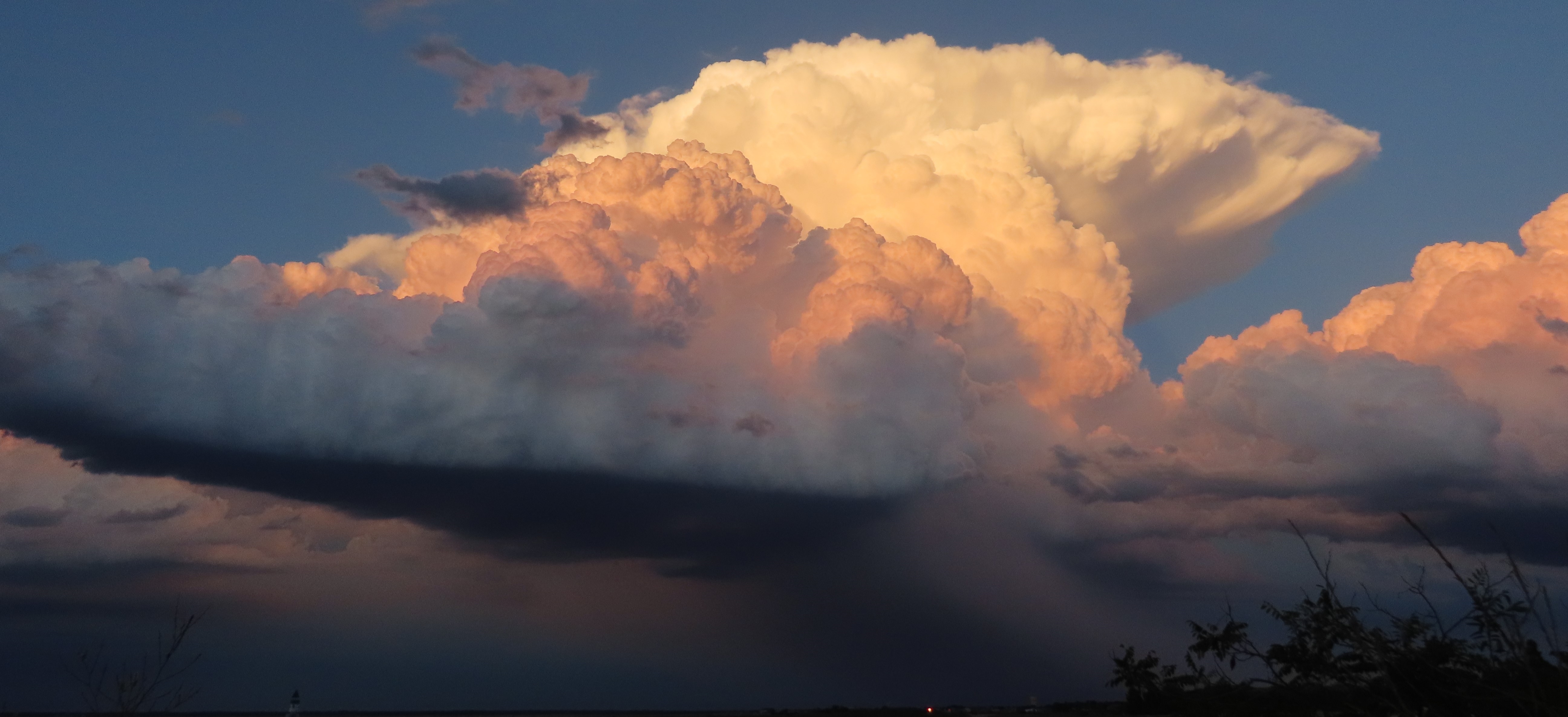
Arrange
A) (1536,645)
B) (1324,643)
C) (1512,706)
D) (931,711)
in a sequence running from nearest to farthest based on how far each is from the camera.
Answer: (1536,645) → (1324,643) → (1512,706) → (931,711)

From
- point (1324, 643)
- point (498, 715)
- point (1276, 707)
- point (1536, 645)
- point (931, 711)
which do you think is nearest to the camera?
point (1536, 645)

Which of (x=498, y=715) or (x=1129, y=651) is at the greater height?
(x=1129, y=651)

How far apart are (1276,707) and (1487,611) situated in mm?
9266

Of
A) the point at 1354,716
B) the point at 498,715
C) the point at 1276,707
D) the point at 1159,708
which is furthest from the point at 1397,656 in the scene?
the point at 498,715

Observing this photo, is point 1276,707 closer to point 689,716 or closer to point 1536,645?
point 1536,645

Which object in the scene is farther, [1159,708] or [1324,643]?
[1159,708]

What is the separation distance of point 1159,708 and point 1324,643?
157 metres

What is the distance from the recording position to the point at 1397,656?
15672mm

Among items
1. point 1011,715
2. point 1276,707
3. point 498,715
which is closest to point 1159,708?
point 1011,715

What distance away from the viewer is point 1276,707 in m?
21.2

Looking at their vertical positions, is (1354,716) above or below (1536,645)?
below

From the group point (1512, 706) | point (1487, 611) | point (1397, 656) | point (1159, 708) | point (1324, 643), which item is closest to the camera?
point (1487, 611)

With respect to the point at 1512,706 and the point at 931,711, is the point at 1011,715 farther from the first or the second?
the point at 1512,706

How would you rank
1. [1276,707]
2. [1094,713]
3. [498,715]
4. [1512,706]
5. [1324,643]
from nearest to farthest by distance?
[1324,643], [1276,707], [1512,706], [1094,713], [498,715]
